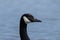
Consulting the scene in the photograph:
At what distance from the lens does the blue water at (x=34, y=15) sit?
1004 centimetres

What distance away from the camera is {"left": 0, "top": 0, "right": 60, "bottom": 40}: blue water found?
10.0 meters

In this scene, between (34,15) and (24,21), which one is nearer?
(24,21)

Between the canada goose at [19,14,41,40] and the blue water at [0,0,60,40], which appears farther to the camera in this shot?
the blue water at [0,0,60,40]

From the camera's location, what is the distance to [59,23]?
11.2 m

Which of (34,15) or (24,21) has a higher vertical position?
(34,15)

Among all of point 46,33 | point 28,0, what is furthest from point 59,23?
point 28,0

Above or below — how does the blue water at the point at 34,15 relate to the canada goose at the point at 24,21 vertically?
above

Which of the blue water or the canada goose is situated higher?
the blue water

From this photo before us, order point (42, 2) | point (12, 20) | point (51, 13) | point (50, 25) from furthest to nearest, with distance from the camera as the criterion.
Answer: point (42, 2) → point (51, 13) → point (12, 20) → point (50, 25)

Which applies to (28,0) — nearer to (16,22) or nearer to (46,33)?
(16,22)

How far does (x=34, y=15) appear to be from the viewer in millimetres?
12109

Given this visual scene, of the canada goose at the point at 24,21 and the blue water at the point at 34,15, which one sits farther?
the blue water at the point at 34,15

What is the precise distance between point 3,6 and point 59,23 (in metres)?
3.84

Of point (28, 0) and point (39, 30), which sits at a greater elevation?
point (28, 0)
